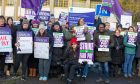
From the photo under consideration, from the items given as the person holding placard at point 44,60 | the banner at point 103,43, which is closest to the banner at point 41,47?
the person holding placard at point 44,60

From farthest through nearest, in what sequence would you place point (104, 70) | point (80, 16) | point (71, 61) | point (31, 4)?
1. point (80, 16)
2. point (31, 4)
3. point (104, 70)
4. point (71, 61)

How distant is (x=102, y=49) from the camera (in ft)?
48.1

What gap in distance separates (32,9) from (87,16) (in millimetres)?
2676

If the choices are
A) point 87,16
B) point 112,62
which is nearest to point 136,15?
point 87,16

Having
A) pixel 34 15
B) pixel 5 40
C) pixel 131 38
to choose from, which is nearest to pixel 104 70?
pixel 131 38

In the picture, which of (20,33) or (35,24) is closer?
(20,33)

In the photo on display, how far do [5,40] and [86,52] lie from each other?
114 inches

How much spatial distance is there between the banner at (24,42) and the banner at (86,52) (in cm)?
179

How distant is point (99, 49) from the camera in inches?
578

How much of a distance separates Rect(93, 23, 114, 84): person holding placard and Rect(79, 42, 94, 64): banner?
252 mm

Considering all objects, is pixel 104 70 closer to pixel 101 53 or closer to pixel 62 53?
pixel 101 53

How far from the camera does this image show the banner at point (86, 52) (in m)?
14.5

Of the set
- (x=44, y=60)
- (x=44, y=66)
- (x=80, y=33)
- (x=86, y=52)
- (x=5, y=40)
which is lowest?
(x=44, y=66)

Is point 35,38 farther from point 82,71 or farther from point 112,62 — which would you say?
point 112,62
